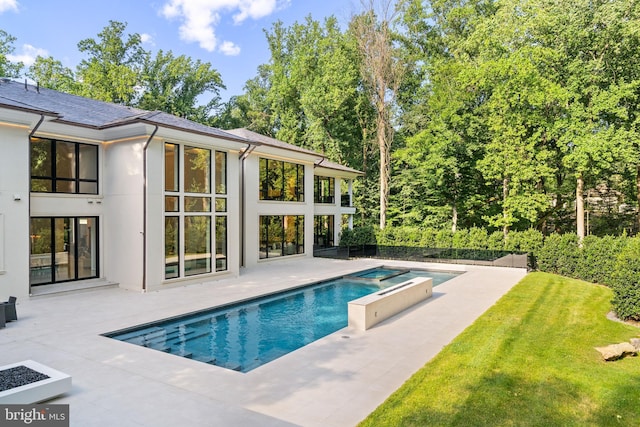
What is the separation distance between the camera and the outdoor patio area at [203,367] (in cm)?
498

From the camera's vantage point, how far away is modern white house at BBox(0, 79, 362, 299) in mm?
10930

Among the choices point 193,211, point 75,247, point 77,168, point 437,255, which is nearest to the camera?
point 75,247

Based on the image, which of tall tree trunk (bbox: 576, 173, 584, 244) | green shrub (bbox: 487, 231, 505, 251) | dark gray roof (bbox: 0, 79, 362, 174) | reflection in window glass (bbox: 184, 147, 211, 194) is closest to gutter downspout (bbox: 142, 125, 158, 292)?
dark gray roof (bbox: 0, 79, 362, 174)

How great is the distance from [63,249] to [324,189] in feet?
50.8

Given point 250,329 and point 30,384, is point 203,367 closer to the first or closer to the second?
point 30,384

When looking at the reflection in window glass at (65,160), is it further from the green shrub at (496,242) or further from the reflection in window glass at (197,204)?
the green shrub at (496,242)

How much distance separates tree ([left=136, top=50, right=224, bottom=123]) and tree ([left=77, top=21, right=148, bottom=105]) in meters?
1.07

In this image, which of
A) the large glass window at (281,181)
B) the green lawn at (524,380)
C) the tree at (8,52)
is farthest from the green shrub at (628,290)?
the tree at (8,52)

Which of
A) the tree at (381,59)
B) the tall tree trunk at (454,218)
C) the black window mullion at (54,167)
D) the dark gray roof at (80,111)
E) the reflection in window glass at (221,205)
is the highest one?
the tree at (381,59)

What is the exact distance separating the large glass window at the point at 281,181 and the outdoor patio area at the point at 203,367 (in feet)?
28.0

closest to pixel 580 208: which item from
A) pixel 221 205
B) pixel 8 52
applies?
pixel 221 205

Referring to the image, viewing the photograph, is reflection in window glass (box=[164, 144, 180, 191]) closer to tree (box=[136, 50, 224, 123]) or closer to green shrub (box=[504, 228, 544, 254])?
green shrub (box=[504, 228, 544, 254])

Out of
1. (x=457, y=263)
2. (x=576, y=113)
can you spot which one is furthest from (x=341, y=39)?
(x=457, y=263)

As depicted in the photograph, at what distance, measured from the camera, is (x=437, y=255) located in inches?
819
